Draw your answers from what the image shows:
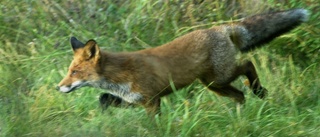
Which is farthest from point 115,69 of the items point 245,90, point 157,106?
point 245,90

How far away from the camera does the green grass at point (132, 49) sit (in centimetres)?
650

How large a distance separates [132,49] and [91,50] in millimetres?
1807

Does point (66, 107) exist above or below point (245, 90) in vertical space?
above

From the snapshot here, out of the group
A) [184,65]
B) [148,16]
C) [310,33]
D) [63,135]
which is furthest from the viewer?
[148,16]

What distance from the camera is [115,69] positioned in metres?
7.27

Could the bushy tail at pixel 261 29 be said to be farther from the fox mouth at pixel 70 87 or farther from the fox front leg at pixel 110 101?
the fox mouth at pixel 70 87

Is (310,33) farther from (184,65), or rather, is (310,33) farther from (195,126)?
(195,126)

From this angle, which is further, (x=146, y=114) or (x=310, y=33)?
(x=310, y=33)

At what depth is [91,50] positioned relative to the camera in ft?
23.9

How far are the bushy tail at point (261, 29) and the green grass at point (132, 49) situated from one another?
341 mm

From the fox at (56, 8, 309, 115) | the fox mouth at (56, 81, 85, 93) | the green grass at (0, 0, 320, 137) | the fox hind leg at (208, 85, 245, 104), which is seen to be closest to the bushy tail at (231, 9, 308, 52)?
the fox at (56, 8, 309, 115)

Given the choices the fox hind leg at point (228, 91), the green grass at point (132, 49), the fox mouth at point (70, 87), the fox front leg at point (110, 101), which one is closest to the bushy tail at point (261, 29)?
the green grass at point (132, 49)

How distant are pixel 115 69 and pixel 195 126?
1244 mm

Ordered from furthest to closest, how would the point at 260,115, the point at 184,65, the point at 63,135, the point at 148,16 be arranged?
the point at 148,16 < the point at 184,65 < the point at 260,115 < the point at 63,135
